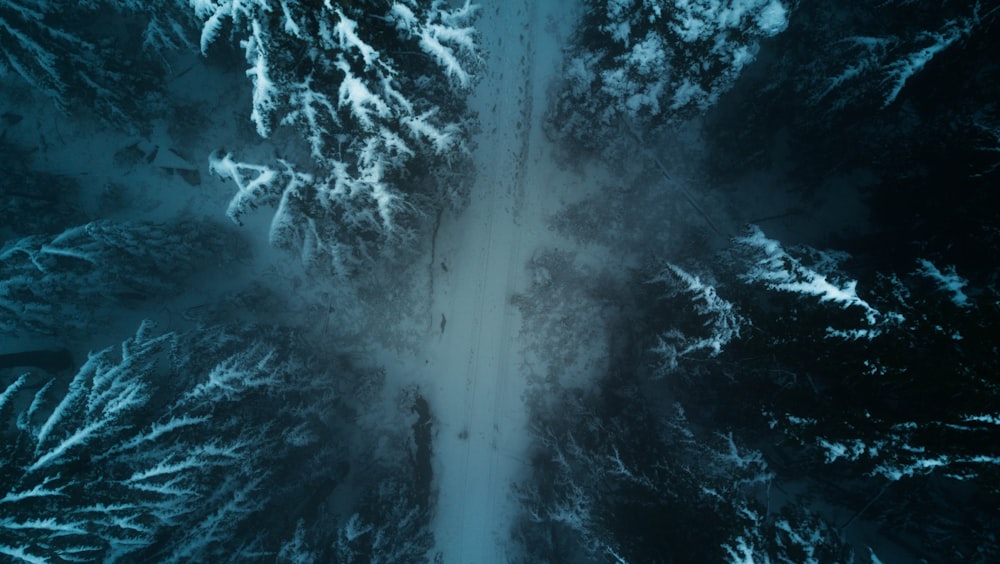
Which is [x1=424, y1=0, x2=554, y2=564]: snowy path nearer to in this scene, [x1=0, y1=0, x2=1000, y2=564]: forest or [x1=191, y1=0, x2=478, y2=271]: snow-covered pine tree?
[x1=0, y1=0, x2=1000, y2=564]: forest

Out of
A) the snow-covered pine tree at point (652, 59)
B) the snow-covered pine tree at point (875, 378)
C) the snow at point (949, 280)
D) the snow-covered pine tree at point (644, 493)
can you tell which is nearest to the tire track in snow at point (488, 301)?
the snow-covered pine tree at point (644, 493)

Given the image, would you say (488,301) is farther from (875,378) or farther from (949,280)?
(949,280)

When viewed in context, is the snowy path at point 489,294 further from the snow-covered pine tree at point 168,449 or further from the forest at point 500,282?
the snow-covered pine tree at point 168,449

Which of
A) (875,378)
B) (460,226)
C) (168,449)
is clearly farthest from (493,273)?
(875,378)

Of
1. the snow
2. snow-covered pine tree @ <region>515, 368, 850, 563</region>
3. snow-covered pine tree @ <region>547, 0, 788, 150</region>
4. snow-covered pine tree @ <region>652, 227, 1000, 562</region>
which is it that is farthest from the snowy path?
the snow

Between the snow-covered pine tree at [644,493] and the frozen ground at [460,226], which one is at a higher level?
the frozen ground at [460,226]

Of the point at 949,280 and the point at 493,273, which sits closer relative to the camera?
the point at 949,280
